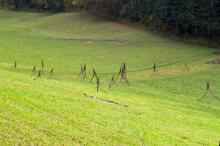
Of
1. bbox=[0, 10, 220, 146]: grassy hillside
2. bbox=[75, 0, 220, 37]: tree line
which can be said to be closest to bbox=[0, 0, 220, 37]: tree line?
bbox=[75, 0, 220, 37]: tree line

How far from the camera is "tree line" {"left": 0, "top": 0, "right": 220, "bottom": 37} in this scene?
73.9m

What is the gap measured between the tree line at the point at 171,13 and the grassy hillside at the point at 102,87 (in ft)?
9.93

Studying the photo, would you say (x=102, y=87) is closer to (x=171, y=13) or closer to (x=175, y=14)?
(x=175, y=14)

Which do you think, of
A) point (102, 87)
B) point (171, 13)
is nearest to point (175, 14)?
point (171, 13)

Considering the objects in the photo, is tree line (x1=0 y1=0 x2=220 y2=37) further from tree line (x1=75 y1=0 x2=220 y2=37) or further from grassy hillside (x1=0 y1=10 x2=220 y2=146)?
grassy hillside (x1=0 y1=10 x2=220 y2=146)

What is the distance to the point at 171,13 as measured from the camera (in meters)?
78.5

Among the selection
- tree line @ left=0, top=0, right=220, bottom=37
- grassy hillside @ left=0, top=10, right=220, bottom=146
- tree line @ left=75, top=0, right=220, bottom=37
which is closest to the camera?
grassy hillside @ left=0, top=10, right=220, bottom=146

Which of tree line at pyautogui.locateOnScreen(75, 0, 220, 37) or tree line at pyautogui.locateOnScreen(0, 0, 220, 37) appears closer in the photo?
tree line at pyautogui.locateOnScreen(75, 0, 220, 37)

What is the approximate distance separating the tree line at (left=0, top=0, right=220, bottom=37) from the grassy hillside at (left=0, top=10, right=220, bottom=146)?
3.03 metres

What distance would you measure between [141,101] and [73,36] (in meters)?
46.0

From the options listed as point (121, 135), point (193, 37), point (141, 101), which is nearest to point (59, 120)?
point (121, 135)

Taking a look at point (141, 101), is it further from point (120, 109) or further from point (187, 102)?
point (120, 109)

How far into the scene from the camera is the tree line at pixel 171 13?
7388cm

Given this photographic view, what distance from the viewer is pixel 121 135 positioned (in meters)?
20.8
